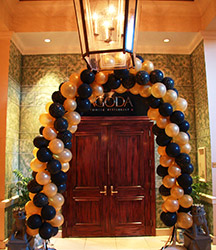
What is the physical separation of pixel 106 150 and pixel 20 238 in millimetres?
2482

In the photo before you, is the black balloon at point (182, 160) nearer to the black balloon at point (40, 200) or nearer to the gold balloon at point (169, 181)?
the gold balloon at point (169, 181)

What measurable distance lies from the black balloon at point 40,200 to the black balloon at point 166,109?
6.10ft

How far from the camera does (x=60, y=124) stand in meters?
3.14

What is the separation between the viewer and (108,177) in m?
5.05

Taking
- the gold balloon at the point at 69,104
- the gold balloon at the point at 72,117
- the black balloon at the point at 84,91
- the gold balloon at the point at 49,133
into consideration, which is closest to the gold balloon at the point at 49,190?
the gold balloon at the point at 49,133

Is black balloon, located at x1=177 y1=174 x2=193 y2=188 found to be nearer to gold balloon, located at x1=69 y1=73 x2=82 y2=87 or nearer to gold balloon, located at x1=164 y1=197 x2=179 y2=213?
gold balloon, located at x1=164 y1=197 x2=179 y2=213

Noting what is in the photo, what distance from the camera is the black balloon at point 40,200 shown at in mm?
2963

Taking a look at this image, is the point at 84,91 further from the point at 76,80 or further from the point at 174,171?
the point at 174,171

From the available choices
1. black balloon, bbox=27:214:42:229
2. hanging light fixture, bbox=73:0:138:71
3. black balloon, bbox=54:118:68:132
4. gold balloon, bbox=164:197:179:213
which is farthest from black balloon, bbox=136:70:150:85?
black balloon, bbox=27:214:42:229

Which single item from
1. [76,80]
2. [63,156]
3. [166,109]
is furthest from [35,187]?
[166,109]

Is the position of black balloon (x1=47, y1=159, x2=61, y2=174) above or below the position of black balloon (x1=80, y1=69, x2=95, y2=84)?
below

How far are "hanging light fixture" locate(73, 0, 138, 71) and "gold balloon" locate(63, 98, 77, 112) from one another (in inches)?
41.2

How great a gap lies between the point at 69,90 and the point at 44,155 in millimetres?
894

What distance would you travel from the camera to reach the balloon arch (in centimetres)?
307
